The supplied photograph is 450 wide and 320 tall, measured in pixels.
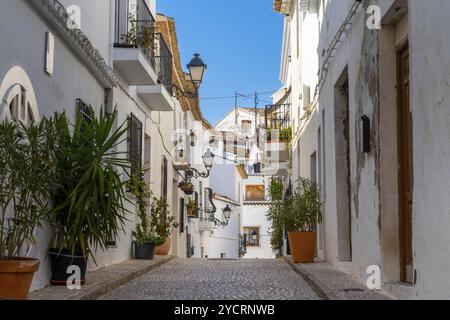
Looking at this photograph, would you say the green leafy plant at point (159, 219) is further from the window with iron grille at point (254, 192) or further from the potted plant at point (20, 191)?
the window with iron grille at point (254, 192)

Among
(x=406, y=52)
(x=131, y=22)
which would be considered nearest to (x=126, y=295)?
(x=406, y=52)

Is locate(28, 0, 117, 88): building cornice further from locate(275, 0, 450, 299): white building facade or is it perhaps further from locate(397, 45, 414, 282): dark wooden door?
locate(397, 45, 414, 282): dark wooden door

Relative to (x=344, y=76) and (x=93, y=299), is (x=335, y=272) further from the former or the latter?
(x=93, y=299)

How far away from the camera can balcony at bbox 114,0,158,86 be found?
12.5m

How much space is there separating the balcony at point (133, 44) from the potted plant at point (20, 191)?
569cm

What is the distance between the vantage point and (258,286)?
9.25 meters

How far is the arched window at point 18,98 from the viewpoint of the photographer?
6473mm

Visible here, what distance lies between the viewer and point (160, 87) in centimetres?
1518

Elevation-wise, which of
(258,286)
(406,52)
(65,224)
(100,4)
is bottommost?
(258,286)

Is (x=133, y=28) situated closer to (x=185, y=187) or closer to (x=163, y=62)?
(x=163, y=62)

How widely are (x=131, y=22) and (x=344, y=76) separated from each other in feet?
15.9

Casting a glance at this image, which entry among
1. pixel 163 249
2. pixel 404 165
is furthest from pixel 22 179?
pixel 163 249

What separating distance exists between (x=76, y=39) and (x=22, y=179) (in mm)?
3476

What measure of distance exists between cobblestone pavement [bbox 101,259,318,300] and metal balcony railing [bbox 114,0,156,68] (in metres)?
4.06
